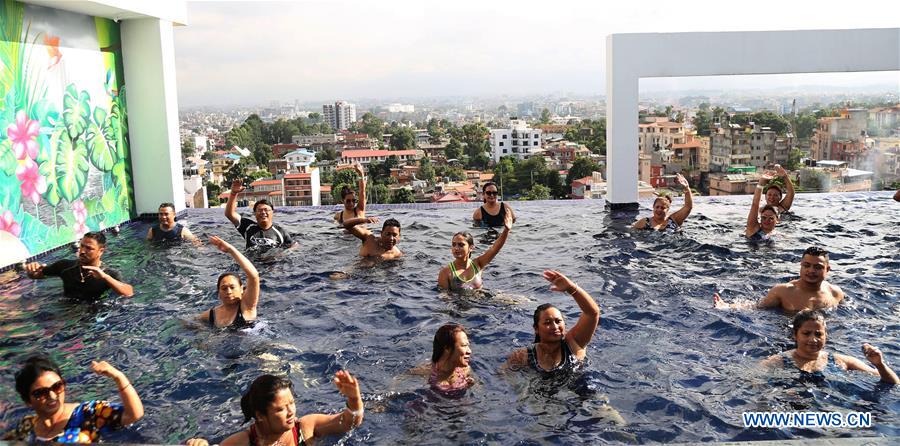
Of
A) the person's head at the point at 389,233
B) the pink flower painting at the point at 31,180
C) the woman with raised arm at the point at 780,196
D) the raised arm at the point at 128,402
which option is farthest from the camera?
the woman with raised arm at the point at 780,196

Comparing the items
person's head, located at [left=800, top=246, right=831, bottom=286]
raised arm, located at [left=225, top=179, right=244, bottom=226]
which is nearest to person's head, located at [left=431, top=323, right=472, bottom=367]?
person's head, located at [left=800, top=246, right=831, bottom=286]

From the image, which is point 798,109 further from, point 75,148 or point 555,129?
point 75,148

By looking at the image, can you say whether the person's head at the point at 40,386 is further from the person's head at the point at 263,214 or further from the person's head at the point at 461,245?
the person's head at the point at 263,214

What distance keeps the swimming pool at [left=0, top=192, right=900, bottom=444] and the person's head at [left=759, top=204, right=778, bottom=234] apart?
0.27m

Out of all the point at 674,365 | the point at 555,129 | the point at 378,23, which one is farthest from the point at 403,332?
the point at 378,23

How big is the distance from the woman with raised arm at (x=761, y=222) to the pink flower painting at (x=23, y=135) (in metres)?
9.64

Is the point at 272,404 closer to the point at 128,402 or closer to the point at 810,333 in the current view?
the point at 128,402

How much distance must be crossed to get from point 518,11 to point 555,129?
3717cm

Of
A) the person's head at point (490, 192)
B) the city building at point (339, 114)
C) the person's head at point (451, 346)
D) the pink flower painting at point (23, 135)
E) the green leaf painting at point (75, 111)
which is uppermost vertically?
the city building at point (339, 114)

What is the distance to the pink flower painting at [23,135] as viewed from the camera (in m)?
9.60

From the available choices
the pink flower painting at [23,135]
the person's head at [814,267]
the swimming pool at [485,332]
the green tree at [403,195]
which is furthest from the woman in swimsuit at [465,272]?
the green tree at [403,195]

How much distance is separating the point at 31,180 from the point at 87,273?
3.12m

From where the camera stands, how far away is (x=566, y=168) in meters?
46.1

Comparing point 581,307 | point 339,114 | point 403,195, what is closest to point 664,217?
point 581,307
